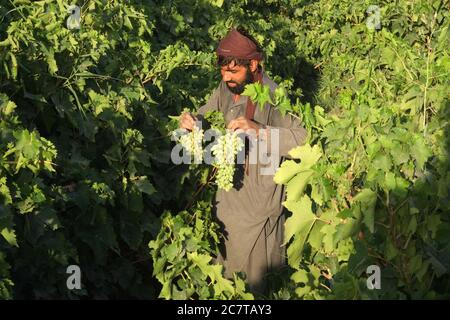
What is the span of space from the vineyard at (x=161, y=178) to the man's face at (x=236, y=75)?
0.24 meters

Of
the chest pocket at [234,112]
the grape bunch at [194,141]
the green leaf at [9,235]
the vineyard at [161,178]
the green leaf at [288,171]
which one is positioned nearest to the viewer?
the vineyard at [161,178]

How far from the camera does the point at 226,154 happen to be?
16.0 feet

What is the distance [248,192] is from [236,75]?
27.5 inches

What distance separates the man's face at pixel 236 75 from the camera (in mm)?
5234

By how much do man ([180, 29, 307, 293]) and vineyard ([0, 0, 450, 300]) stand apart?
0.11 m

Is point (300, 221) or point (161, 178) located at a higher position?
point (300, 221)

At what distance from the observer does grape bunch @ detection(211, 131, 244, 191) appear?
15.8 ft

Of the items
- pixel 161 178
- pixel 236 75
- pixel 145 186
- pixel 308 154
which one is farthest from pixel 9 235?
pixel 236 75

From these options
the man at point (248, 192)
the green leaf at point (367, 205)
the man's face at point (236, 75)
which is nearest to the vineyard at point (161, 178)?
the green leaf at point (367, 205)

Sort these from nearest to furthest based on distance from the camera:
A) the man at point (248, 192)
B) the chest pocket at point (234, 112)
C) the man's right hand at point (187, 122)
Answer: the man's right hand at point (187, 122)
the man at point (248, 192)
the chest pocket at point (234, 112)

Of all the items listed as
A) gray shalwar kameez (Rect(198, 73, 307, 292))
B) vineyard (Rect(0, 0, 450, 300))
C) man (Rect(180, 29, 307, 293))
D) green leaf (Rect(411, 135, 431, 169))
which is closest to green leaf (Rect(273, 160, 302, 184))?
vineyard (Rect(0, 0, 450, 300))

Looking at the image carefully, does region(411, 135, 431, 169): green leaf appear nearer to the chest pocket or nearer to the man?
the man

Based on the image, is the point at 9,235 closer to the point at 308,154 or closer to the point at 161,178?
the point at 308,154

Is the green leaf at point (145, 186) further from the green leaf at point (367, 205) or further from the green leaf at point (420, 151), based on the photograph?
the green leaf at point (420, 151)
